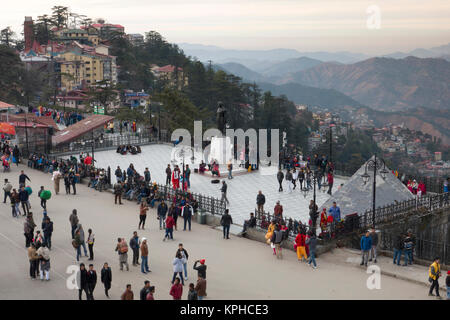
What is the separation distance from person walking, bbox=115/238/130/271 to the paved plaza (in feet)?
23.6

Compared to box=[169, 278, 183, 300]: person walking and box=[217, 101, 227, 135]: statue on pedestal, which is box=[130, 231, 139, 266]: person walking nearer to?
box=[169, 278, 183, 300]: person walking

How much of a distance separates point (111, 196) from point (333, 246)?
1137 cm

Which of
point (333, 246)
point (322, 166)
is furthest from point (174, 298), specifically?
point (322, 166)

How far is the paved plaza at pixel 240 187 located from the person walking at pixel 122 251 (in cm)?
720

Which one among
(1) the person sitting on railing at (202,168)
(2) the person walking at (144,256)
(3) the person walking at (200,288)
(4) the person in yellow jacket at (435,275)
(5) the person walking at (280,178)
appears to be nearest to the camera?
(3) the person walking at (200,288)

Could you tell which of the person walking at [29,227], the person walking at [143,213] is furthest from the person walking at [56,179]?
the person walking at [29,227]

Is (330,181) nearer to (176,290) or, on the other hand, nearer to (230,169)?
(230,169)

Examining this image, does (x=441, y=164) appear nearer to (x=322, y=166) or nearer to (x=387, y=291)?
(x=322, y=166)

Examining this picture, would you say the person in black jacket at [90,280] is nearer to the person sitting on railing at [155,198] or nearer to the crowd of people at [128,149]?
the person sitting on railing at [155,198]

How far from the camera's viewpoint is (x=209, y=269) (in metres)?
16.3

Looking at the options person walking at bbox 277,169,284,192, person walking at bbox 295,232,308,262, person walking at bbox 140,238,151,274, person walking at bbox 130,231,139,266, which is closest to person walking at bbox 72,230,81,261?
person walking at bbox 130,231,139,266

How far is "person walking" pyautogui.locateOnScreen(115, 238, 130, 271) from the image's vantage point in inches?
600

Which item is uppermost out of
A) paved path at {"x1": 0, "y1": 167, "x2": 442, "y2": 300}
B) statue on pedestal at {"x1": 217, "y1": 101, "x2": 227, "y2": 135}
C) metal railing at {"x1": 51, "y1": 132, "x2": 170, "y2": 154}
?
statue on pedestal at {"x1": 217, "y1": 101, "x2": 227, "y2": 135}

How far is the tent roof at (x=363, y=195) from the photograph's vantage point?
2112 cm
